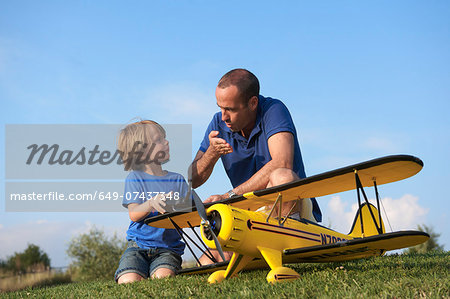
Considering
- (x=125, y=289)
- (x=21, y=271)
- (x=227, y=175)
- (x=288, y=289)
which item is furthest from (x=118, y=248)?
(x=288, y=289)

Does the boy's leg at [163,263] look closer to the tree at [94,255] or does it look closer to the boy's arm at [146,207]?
the boy's arm at [146,207]

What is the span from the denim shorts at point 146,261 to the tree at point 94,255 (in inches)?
689

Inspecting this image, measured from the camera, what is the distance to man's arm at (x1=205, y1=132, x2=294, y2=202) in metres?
6.21

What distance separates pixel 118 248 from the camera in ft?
77.5

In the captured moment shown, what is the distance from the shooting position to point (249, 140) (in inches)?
292

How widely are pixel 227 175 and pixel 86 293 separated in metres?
3.59

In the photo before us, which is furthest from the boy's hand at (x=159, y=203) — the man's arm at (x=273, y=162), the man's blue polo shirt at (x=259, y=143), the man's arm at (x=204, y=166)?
the man's blue polo shirt at (x=259, y=143)

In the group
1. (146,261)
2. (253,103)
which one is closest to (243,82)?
(253,103)

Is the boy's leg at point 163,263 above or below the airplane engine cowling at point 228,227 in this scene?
below

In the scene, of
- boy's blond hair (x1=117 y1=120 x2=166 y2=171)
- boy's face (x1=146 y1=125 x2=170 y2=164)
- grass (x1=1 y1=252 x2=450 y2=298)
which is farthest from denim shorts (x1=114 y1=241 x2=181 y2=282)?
boy's face (x1=146 y1=125 x2=170 y2=164)

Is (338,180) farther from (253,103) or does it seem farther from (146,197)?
(146,197)

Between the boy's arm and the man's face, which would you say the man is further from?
the boy's arm

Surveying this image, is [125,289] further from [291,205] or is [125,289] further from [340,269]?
[340,269]

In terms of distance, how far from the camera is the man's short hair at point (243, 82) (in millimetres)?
6918
